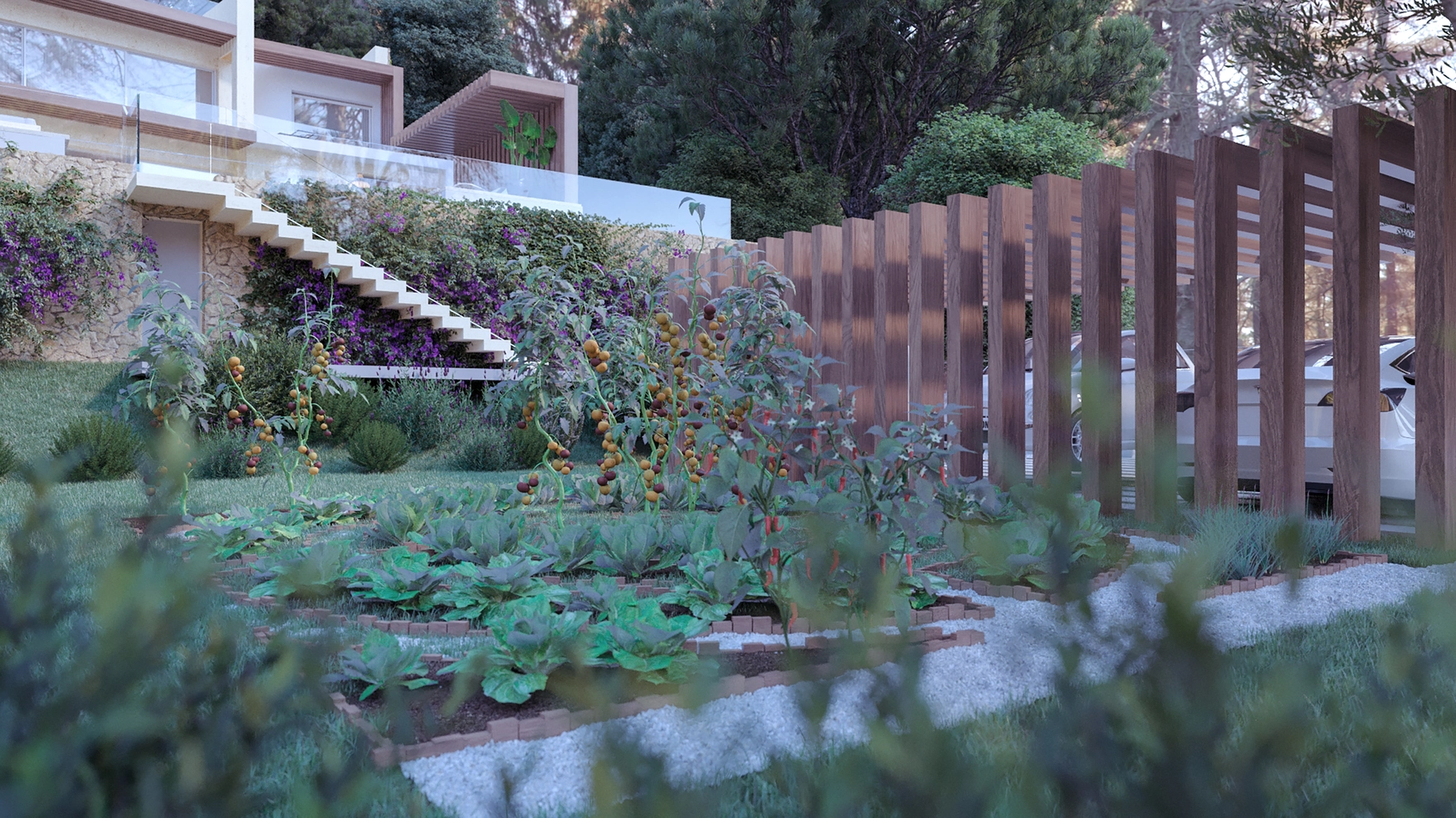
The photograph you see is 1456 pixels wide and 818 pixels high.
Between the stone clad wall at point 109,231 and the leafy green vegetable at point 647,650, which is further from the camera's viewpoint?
the stone clad wall at point 109,231

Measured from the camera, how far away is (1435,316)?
14.5ft

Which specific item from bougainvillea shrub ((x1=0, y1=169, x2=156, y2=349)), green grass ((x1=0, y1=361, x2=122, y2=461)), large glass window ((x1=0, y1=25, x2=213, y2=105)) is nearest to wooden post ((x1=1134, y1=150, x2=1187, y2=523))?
green grass ((x1=0, y1=361, x2=122, y2=461))

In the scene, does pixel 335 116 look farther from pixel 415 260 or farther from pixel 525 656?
pixel 525 656

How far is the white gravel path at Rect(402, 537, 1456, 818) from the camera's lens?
659 mm

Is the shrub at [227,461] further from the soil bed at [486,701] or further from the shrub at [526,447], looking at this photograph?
the soil bed at [486,701]

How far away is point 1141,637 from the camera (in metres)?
0.65

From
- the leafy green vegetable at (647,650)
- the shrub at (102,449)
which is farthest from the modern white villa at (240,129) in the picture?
the leafy green vegetable at (647,650)

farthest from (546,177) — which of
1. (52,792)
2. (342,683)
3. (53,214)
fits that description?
(52,792)

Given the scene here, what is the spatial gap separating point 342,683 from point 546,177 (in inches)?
548

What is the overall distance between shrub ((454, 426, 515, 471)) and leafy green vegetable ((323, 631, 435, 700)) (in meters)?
7.33

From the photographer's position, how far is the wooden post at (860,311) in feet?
21.1

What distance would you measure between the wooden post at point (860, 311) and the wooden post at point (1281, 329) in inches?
92.2

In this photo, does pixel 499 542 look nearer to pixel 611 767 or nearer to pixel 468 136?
pixel 611 767

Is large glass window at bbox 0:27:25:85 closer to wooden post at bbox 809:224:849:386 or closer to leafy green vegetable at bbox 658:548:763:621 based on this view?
wooden post at bbox 809:224:849:386
